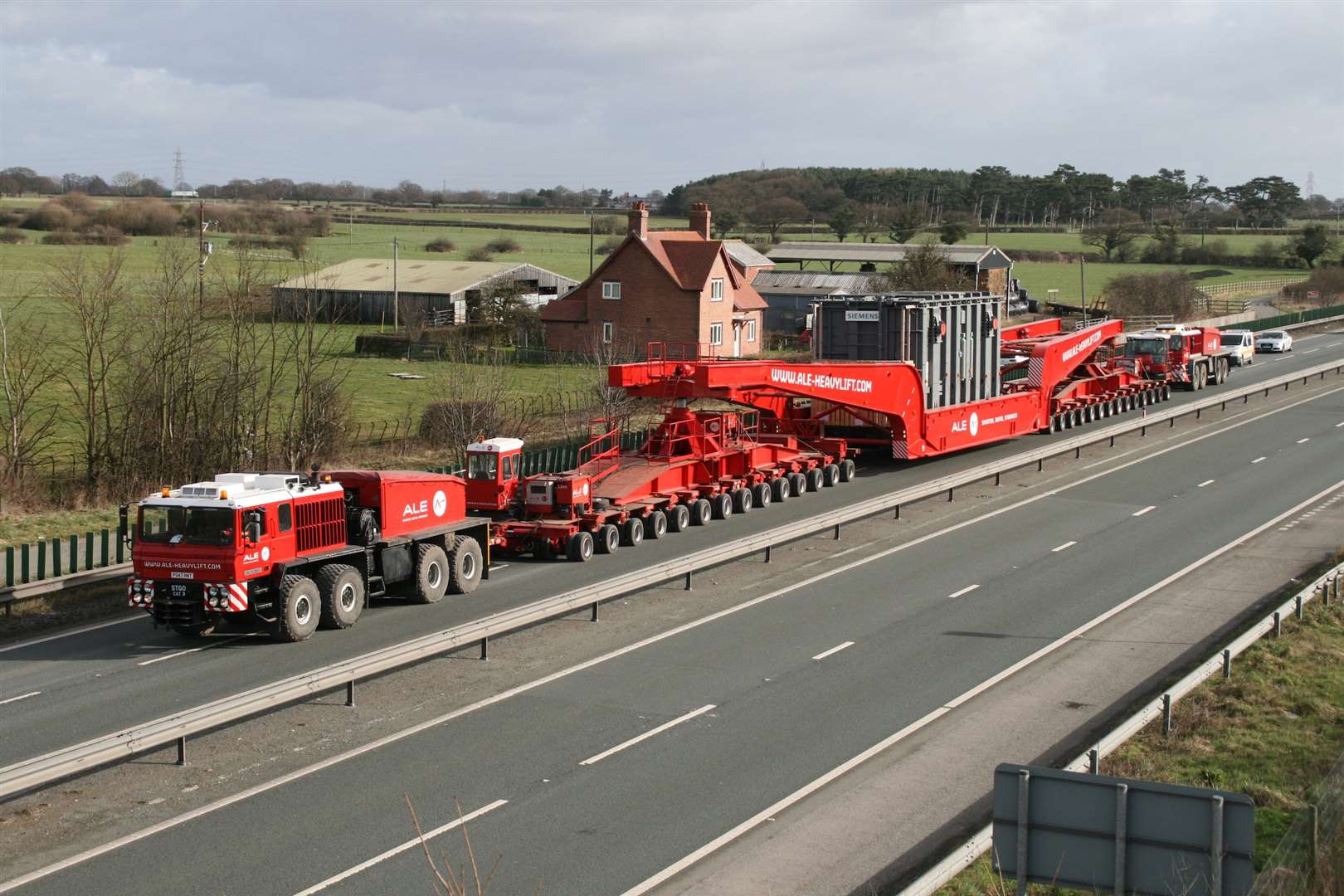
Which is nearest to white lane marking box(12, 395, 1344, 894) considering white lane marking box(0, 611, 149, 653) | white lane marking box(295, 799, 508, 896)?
white lane marking box(295, 799, 508, 896)

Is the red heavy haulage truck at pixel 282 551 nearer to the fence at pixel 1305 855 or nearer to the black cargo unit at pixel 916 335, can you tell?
the fence at pixel 1305 855

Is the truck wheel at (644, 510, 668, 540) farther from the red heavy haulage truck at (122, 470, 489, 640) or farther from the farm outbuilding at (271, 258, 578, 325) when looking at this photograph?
the farm outbuilding at (271, 258, 578, 325)

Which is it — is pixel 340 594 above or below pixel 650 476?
below

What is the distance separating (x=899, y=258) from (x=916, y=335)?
64.9 m

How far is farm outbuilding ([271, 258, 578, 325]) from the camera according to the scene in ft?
259

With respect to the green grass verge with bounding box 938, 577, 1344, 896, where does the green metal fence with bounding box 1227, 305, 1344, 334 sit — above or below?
above

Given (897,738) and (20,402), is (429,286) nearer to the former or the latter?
(20,402)

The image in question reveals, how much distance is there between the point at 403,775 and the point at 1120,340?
4446 centimetres

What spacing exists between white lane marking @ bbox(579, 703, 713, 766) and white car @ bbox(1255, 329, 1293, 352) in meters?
63.4

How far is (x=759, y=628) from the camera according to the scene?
21234 mm

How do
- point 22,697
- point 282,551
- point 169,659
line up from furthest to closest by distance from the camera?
point 282,551 → point 169,659 → point 22,697

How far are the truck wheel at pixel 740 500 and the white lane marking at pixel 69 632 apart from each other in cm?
1334

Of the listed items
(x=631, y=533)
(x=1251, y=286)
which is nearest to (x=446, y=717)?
(x=631, y=533)

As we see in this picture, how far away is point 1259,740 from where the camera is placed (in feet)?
51.4
